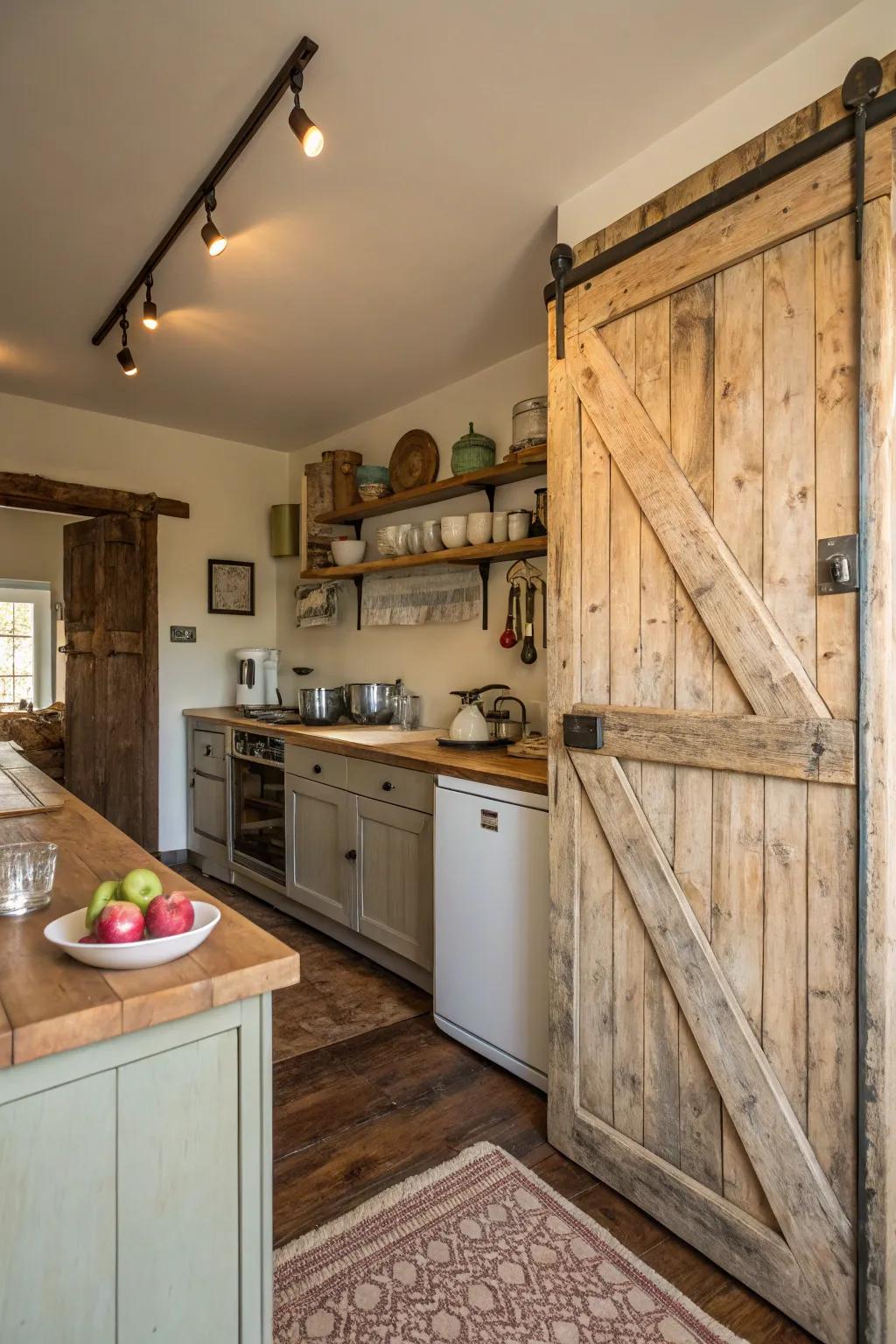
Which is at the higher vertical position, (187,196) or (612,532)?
(187,196)

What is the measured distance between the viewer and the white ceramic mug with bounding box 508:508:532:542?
3.02 m

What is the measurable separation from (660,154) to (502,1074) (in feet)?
8.61

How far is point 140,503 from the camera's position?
4.39 metres

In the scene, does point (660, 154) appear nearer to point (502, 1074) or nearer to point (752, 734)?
point (752, 734)

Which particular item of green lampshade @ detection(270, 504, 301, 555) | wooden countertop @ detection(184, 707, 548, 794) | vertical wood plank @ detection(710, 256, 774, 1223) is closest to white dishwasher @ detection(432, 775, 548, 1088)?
wooden countertop @ detection(184, 707, 548, 794)

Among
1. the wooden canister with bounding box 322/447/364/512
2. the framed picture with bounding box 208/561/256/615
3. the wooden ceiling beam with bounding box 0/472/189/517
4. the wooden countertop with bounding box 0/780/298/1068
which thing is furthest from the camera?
the framed picture with bounding box 208/561/256/615

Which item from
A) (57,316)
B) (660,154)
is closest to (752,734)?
(660,154)

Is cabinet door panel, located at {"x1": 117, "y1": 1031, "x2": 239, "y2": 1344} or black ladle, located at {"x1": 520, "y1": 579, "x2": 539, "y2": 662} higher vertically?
black ladle, located at {"x1": 520, "y1": 579, "x2": 539, "y2": 662}

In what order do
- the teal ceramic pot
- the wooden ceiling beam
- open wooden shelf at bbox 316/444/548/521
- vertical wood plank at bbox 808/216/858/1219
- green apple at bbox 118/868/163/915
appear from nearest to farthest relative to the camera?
green apple at bbox 118/868/163/915 < vertical wood plank at bbox 808/216/858/1219 < open wooden shelf at bbox 316/444/548/521 < the teal ceramic pot < the wooden ceiling beam

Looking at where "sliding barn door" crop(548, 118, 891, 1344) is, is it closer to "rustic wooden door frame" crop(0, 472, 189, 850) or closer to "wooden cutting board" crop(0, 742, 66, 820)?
"wooden cutting board" crop(0, 742, 66, 820)

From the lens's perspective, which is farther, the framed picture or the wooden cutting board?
the framed picture

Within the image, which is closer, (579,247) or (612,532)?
(612,532)

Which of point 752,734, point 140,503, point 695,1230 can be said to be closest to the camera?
point 752,734

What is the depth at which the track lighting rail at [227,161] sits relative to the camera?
1.68 metres
